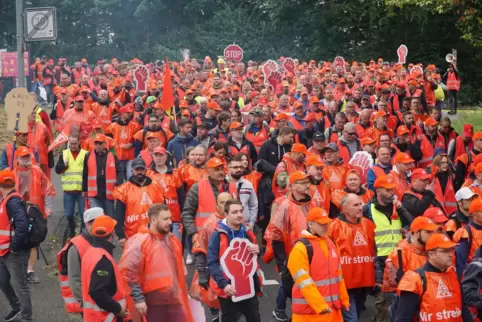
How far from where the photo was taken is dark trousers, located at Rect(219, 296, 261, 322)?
25.7 ft

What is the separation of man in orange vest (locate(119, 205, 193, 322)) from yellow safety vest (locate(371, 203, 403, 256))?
7.51ft

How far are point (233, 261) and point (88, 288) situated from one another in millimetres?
1547

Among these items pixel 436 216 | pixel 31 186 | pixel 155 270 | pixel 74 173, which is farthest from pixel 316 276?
pixel 74 173

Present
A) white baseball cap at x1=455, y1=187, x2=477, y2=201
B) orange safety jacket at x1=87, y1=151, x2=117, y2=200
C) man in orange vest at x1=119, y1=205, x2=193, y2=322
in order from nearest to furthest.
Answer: man in orange vest at x1=119, y1=205, x2=193, y2=322
white baseball cap at x1=455, y1=187, x2=477, y2=201
orange safety jacket at x1=87, y1=151, x2=117, y2=200

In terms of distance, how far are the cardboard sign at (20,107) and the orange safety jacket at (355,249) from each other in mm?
5605

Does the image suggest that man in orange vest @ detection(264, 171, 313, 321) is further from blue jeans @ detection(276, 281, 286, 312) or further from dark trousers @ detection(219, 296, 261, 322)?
dark trousers @ detection(219, 296, 261, 322)

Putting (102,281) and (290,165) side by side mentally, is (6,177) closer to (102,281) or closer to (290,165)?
(102,281)

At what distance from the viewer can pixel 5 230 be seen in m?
9.13

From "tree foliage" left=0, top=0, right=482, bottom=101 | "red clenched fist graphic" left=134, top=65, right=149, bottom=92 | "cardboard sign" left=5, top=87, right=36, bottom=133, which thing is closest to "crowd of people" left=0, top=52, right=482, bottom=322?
"cardboard sign" left=5, top=87, right=36, bottom=133

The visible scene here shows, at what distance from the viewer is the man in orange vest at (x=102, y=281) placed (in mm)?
6676

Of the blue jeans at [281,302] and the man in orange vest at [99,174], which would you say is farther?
the man in orange vest at [99,174]

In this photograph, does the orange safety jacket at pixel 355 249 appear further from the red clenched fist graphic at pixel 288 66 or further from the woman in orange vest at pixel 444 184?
the red clenched fist graphic at pixel 288 66

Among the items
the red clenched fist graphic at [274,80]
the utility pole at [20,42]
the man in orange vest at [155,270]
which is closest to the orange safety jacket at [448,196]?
the man in orange vest at [155,270]

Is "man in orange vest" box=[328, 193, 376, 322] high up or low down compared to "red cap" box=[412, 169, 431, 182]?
down
